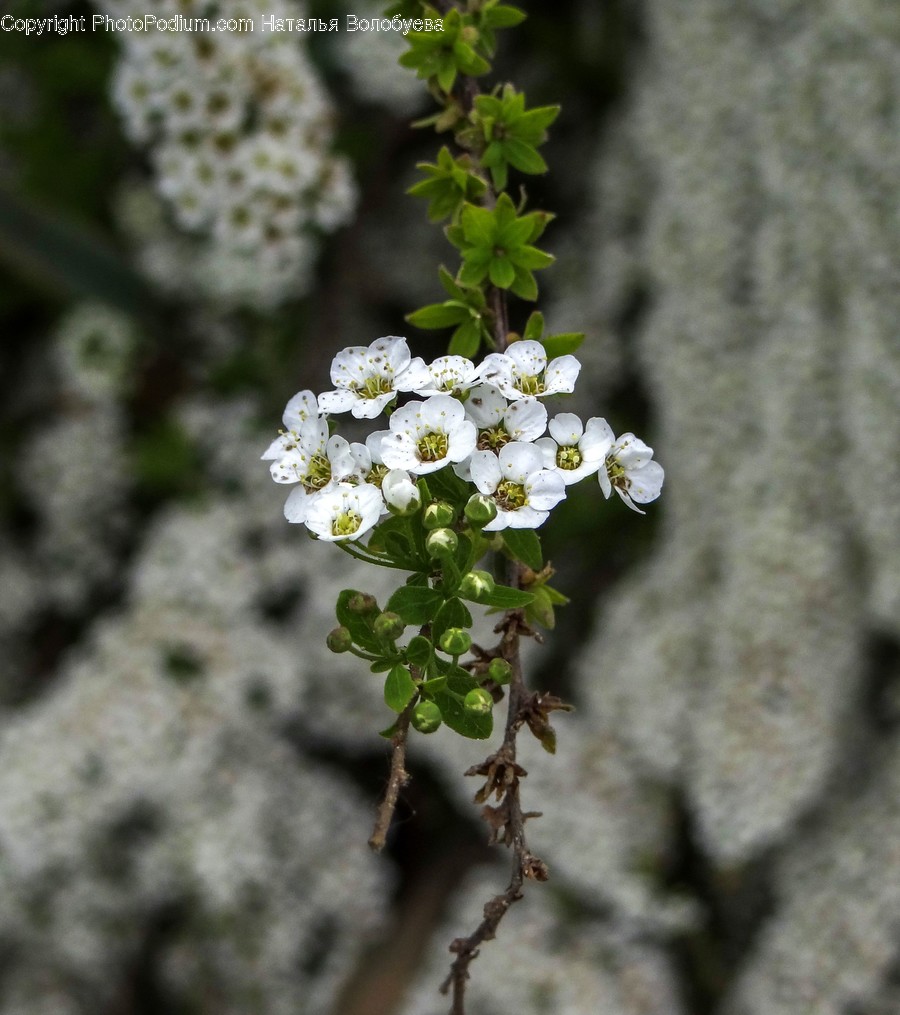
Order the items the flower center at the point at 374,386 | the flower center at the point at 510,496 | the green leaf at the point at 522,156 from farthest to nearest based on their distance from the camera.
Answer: the green leaf at the point at 522,156, the flower center at the point at 374,386, the flower center at the point at 510,496

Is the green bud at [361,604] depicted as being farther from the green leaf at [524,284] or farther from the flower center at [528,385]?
the green leaf at [524,284]

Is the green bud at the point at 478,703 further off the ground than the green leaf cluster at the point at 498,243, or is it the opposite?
the green leaf cluster at the point at 498,243

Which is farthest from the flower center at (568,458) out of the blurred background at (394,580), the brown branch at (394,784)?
the blurred background at (394,580)

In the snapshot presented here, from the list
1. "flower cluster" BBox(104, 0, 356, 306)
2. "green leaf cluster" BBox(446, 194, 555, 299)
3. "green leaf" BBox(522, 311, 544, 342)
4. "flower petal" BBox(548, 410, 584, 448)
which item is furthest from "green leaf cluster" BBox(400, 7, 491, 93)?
"flower cluster" BBox(104, 0, 356, 306)

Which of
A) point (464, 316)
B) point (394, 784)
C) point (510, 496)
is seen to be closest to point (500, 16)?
point (464, 316)

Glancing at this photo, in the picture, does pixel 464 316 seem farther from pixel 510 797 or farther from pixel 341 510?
pixel 510 797

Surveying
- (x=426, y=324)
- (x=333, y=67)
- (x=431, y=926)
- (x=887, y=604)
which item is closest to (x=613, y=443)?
(x=426, y=324)

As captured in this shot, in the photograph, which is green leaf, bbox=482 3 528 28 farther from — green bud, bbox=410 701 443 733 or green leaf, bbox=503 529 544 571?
green bud, bbox=410 701 443 733
